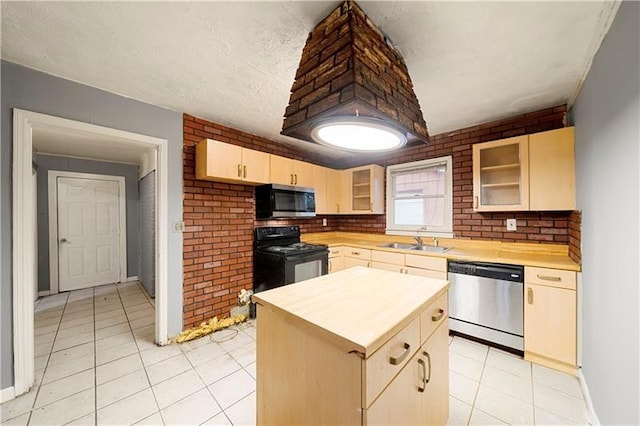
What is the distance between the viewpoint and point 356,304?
3.77ft

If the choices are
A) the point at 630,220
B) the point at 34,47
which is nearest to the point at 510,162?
the point at 630,220

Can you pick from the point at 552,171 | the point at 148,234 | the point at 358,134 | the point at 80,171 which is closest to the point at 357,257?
the point at 552,171

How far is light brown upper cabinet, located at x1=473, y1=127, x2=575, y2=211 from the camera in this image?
7.39 ft

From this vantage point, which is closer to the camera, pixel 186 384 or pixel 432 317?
pixel 432 317

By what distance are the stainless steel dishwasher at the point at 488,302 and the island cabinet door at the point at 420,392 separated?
129 cm

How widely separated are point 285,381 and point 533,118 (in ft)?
11.0

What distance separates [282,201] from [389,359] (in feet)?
8.10

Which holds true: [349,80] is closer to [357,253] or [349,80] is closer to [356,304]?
[356,304]

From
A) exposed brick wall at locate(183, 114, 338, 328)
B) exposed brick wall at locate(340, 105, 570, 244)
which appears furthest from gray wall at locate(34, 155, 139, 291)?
exposed brick wall at locate(340, 105, 570, 244)

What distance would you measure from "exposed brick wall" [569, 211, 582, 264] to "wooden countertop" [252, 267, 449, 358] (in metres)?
1.51

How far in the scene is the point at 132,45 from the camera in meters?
1.59

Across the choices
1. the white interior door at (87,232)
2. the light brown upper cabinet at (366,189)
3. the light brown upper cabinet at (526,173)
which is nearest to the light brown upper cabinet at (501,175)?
the light brown upper cabinet at (526,173)

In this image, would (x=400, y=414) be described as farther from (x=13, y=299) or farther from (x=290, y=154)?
(x=290, y=154)

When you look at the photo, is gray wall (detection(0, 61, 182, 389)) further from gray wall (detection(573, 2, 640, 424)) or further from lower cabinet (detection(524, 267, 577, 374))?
lower cabinet (detection(524, 267, 577, 374))
